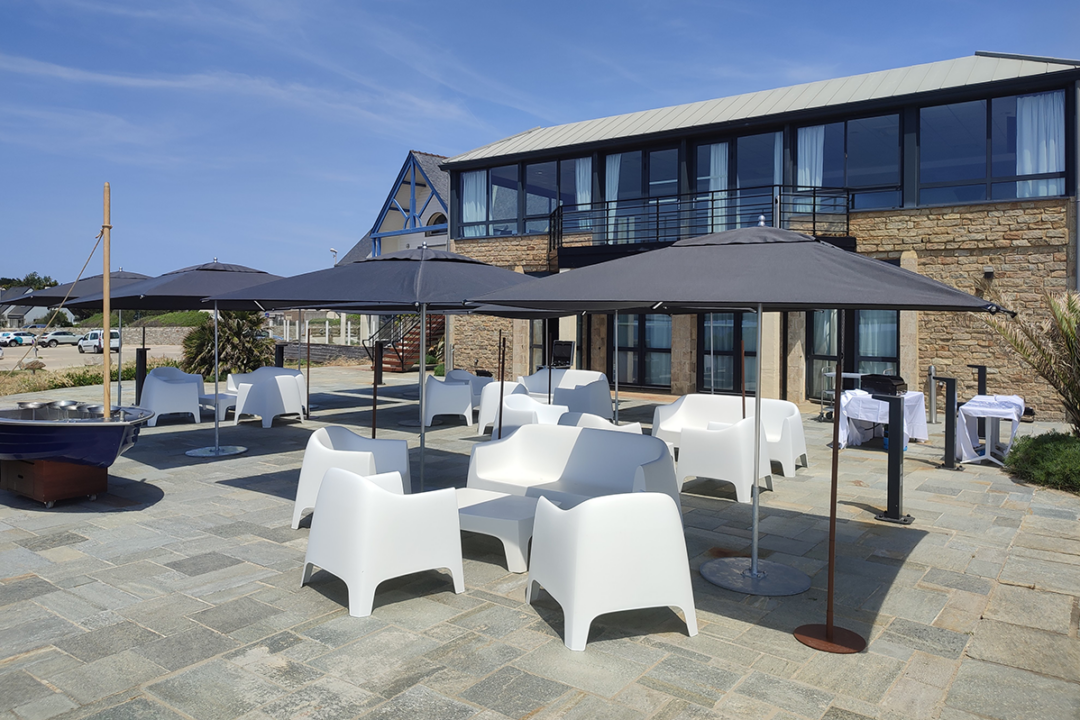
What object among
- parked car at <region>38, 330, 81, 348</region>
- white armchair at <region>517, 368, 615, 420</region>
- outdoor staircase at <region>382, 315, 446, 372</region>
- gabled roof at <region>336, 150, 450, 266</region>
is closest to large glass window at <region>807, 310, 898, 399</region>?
white armchair at <region>517, 368, 615, 420</region>

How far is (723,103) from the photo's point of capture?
16938 mm

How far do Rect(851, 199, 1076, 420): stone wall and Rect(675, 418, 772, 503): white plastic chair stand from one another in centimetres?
760

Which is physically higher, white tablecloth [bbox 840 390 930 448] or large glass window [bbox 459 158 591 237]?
large glass window [bbox 459 158 591 237]

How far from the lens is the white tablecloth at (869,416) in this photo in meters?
9.45

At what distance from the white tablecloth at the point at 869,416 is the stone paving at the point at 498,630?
10.1ft

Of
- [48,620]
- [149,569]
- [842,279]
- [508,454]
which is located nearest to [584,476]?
[508,454]

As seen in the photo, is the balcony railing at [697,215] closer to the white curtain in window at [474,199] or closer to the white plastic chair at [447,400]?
the white curtain in window at [474,199]

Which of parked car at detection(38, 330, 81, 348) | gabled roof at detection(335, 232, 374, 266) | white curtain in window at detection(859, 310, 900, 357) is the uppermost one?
gabled roof at detection(335, 232, 374, 266)

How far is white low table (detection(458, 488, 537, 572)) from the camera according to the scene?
4.70m

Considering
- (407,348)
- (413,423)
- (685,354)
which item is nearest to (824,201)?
(685,354)

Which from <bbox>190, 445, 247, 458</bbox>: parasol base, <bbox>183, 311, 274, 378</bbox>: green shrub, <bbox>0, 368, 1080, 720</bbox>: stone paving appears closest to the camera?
<bbox>0, 368, 1080, 720</bbox>: stone paving

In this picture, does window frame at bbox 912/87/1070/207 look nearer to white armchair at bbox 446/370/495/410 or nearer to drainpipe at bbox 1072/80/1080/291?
drainpipe at bbox 1072/80/1080/291

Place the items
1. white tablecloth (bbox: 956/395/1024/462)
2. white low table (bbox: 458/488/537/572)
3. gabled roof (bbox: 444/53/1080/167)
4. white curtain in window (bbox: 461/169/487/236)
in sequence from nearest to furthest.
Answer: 1. white low table (bbox: 458/488/537/572)
2. white tablecloth (bbox: 956/395/1024/462)
3. gabled roof (bbox: 444/53/1080/167)
4. white curtain in window (bbox: 461/169/487/236)

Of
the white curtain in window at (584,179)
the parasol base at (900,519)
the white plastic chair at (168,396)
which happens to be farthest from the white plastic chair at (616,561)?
the white curtain in window at (584,179)
